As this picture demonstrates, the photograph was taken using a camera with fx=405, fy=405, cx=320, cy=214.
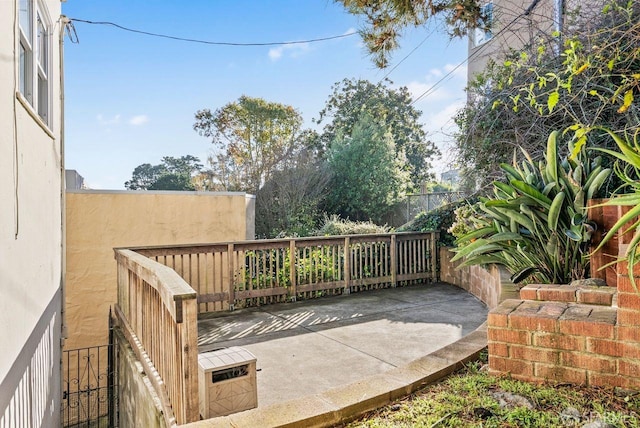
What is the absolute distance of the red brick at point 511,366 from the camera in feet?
7.23

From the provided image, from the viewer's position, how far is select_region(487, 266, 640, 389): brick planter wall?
6.48 feet

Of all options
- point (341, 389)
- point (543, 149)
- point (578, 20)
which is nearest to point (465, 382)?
point (341, 389)

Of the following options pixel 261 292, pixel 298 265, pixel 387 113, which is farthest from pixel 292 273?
pixel 387 113

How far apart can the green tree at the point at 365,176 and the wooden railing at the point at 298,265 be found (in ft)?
28.4

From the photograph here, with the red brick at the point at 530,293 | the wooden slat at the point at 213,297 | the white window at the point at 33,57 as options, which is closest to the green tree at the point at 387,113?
the wooden slat at the point at 213,297

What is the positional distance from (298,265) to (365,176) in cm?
1027

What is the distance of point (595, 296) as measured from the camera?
2.40 m

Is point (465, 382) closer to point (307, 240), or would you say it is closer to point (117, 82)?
point (307, 240)

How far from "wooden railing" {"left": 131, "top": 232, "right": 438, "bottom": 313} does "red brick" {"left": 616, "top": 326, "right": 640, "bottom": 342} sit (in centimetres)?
453

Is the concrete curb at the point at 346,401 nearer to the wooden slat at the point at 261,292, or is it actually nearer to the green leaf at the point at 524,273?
the green leaf at the point at 524,273

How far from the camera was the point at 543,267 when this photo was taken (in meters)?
3.28

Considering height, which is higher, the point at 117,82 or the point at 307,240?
the point at 117,82

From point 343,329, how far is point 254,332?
39.9 inches

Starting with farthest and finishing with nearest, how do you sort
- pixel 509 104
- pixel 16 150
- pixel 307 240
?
pixel 307 240 < pixel 509 104 < pixel 16 150
